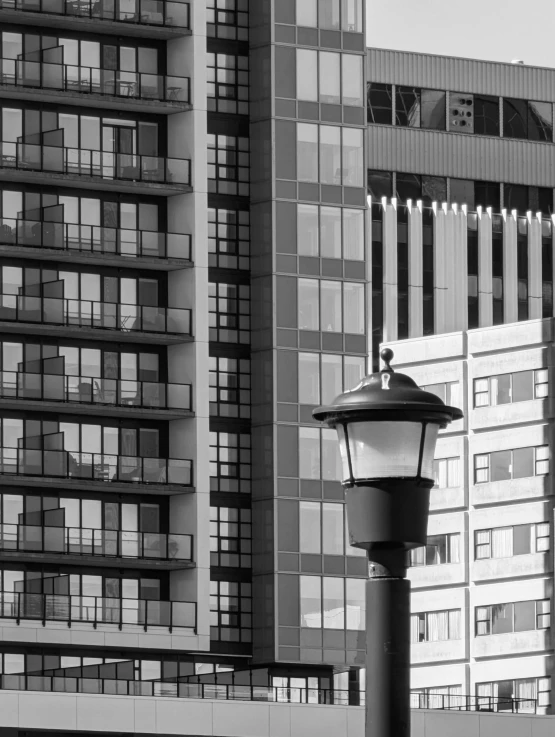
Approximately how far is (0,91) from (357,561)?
2231 cm

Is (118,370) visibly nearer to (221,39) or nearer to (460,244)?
(221,39)

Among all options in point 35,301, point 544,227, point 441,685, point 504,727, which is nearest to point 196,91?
point 35,301

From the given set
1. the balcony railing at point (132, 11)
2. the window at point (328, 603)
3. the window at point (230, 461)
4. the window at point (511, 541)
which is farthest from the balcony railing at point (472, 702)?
the balcony railing at point (132, 11)

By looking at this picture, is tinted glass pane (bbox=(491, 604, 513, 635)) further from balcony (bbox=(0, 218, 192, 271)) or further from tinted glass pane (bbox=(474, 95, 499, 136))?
balcony (bbox=(0, 218, 192, 271))

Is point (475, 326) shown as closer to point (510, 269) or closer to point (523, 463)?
point (510, 269)

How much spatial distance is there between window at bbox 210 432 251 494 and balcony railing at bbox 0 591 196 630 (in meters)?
7.38

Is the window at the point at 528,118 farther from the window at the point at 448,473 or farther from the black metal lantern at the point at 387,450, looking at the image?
the black metal lantern at the point at 387,450

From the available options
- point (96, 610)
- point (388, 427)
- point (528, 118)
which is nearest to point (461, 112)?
point (528, 118)

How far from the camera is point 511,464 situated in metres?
118

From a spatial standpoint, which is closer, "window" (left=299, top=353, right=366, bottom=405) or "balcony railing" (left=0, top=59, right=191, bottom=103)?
"balcony railing" (left=0, top=59, right=191, bottom=103)

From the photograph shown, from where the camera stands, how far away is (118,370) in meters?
85.2

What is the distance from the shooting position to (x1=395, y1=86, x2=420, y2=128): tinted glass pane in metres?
130

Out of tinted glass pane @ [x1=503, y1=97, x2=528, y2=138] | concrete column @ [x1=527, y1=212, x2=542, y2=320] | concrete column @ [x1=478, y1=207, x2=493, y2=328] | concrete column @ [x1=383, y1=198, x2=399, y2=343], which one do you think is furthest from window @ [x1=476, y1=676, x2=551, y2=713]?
tinted glass pane @ [x1=503, y1=97, x2=528, y2=138]

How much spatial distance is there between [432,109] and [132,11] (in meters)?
46.9
